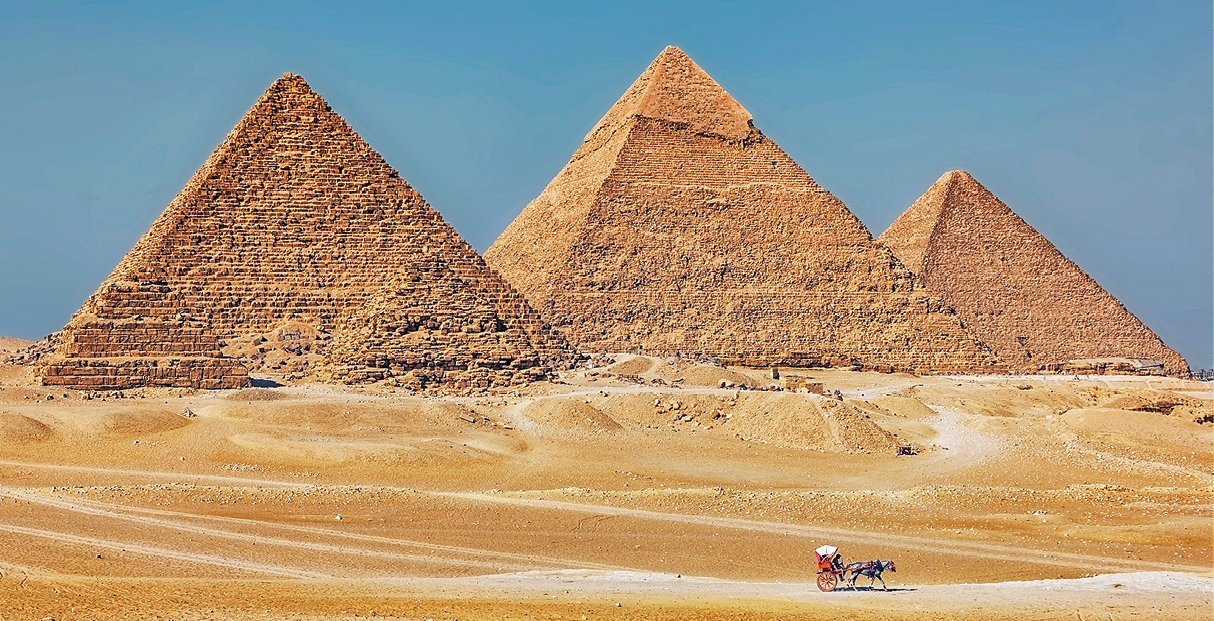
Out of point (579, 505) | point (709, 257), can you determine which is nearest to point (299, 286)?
point (579, 505)

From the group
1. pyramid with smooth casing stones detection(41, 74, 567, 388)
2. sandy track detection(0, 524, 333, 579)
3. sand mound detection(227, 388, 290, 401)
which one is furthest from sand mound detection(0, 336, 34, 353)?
sandy track detection(0, 524, 333, 579)

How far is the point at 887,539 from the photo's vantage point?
15.9m

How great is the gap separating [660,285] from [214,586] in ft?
147

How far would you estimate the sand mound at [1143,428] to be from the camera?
2614 cm

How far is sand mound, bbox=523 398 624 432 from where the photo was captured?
82.7 feet

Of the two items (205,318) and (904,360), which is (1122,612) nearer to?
(205,318)

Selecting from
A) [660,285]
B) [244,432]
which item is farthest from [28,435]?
→ [660,285]

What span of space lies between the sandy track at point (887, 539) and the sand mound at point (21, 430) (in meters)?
7.07

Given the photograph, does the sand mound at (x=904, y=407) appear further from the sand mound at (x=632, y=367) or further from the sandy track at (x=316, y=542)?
the sandy track at (x=316, y=542)

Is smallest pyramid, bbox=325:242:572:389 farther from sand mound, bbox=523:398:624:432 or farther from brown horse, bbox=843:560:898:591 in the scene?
brown horse, bbox=843:560:898:591

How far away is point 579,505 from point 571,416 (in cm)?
797

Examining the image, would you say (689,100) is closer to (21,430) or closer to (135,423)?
(135,423)

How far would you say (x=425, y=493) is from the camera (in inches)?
704

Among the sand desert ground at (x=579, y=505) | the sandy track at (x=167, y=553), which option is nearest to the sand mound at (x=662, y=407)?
the sand desert ground at (x=579, y=505)
